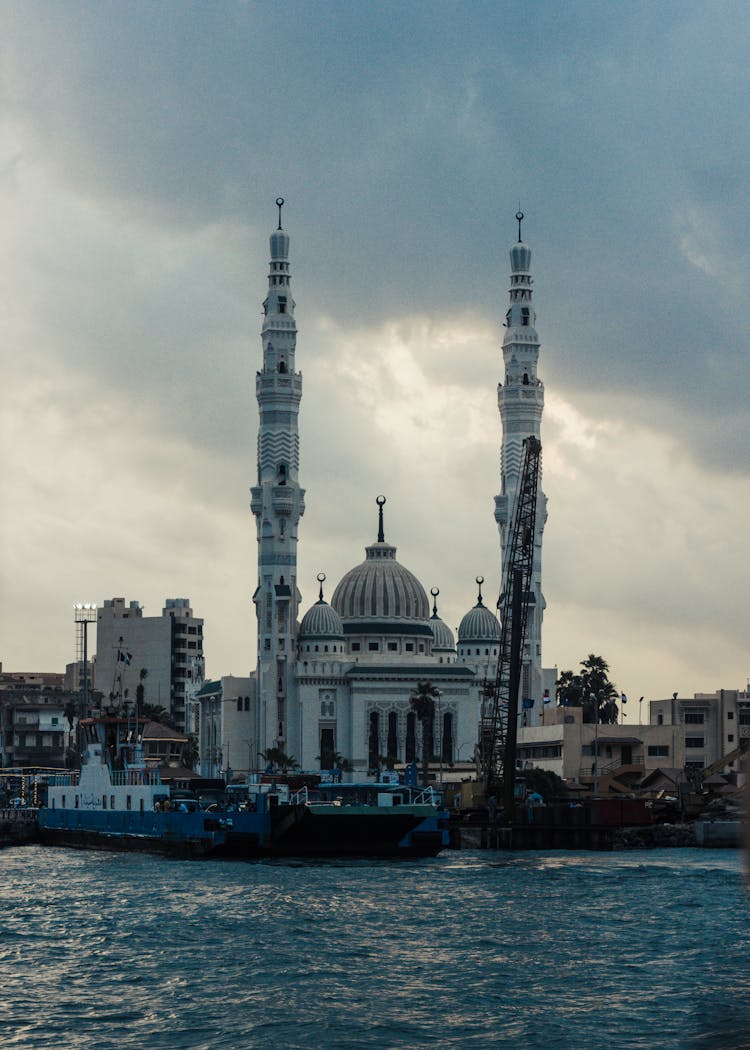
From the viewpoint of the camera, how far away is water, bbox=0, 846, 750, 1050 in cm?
4547

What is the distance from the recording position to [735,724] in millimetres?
193250

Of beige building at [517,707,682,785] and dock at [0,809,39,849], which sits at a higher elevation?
beige building at [517,707,682,785]

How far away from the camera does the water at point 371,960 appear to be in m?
45.5

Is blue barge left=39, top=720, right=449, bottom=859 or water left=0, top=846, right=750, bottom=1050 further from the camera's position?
blue barge left=39, top=720, right=449, bottom=859

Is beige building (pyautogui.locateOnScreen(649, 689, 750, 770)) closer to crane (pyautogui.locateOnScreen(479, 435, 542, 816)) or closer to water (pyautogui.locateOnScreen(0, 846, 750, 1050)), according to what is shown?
crane (pyautogui.locateOnScreen(479, 435, 542, 816))

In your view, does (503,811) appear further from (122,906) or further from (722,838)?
(122,906)

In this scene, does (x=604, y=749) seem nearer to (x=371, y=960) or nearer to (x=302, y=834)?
(x=302, y=834)

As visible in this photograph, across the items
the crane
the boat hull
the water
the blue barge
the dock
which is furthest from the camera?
the crane

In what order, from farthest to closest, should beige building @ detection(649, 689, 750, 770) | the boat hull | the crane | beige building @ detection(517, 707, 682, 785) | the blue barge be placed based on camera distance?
beige building @ detection(649, 689, 750, 770)
beige building @ detection(517, 707, 682, 785)
the crane
the blue barge
the boat hull

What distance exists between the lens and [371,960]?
57.0m

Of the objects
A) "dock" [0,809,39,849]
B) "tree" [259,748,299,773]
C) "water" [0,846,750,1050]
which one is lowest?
"water" [0,846,750,1050]

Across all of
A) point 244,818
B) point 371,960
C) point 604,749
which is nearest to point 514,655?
point 244,818

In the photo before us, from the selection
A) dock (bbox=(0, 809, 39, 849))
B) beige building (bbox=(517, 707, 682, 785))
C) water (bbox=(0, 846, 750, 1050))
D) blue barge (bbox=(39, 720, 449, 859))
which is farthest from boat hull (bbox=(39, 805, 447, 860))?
beige building (bbox=(517, 707, 682, 785))

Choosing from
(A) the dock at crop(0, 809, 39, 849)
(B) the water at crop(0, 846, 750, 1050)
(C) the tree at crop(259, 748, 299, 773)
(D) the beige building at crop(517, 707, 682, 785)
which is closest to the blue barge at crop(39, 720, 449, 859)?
(A) the dock at crop(0, 809, 39, 849)
